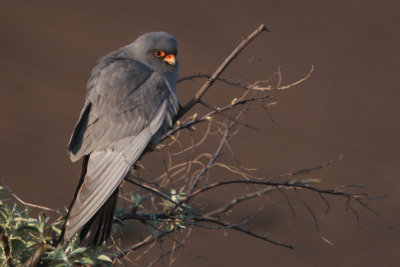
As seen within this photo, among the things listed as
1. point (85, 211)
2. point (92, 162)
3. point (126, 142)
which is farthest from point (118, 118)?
point (85, 211)

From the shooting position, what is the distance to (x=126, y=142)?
153 centimetres

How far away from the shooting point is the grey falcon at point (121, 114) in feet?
4.38

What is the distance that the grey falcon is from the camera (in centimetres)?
133

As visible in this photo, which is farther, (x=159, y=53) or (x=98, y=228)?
(x=159, y=53)

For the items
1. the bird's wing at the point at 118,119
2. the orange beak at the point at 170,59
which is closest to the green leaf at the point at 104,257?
the bird's wing at the point at 118,119

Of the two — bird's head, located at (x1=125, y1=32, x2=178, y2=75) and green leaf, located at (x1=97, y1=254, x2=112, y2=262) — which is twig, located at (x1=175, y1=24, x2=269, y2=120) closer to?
green leaf, located at (x1=97, y1=254, x2=112, y2=262)

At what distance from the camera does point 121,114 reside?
5.21 feet

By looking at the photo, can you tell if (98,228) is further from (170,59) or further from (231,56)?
(170,59)

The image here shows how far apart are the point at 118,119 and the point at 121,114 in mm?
23

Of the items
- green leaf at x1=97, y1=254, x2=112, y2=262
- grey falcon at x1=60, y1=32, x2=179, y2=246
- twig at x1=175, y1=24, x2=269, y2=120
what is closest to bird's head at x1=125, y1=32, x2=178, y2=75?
grey falcon at x1=60, y1=32, x2=179, y2=246

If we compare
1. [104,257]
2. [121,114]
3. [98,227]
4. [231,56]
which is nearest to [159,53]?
[121,114]

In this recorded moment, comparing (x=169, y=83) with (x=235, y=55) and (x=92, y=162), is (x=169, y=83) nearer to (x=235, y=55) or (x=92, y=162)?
(x=92, y=162)

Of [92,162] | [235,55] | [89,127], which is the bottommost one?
[92,162]

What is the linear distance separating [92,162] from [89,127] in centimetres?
14
